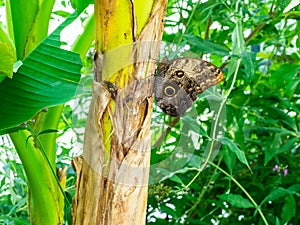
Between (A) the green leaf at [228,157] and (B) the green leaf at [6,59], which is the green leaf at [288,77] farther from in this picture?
(B) the green leaf at [6,59]

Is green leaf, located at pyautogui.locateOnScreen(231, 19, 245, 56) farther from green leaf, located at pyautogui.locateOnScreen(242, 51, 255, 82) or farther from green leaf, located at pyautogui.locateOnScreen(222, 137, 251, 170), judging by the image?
green leaf, located at pyautogui.locateOnScreen(222, 137, 251, 170)

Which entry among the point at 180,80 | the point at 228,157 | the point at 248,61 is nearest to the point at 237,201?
the point at 228,157

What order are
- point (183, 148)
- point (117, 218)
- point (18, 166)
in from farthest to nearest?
point (18, 166) < point (183, 148) < point (117, 218)

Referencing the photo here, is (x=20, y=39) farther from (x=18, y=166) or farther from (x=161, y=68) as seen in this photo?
(x=18, y=166)

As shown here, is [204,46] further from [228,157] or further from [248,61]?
[228,157]

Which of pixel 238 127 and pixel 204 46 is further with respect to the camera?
pixel 238 127

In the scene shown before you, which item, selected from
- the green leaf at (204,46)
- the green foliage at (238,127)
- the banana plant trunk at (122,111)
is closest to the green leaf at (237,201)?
the green foliage at (238,127)

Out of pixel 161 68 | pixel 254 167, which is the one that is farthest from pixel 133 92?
pixel 254 167
